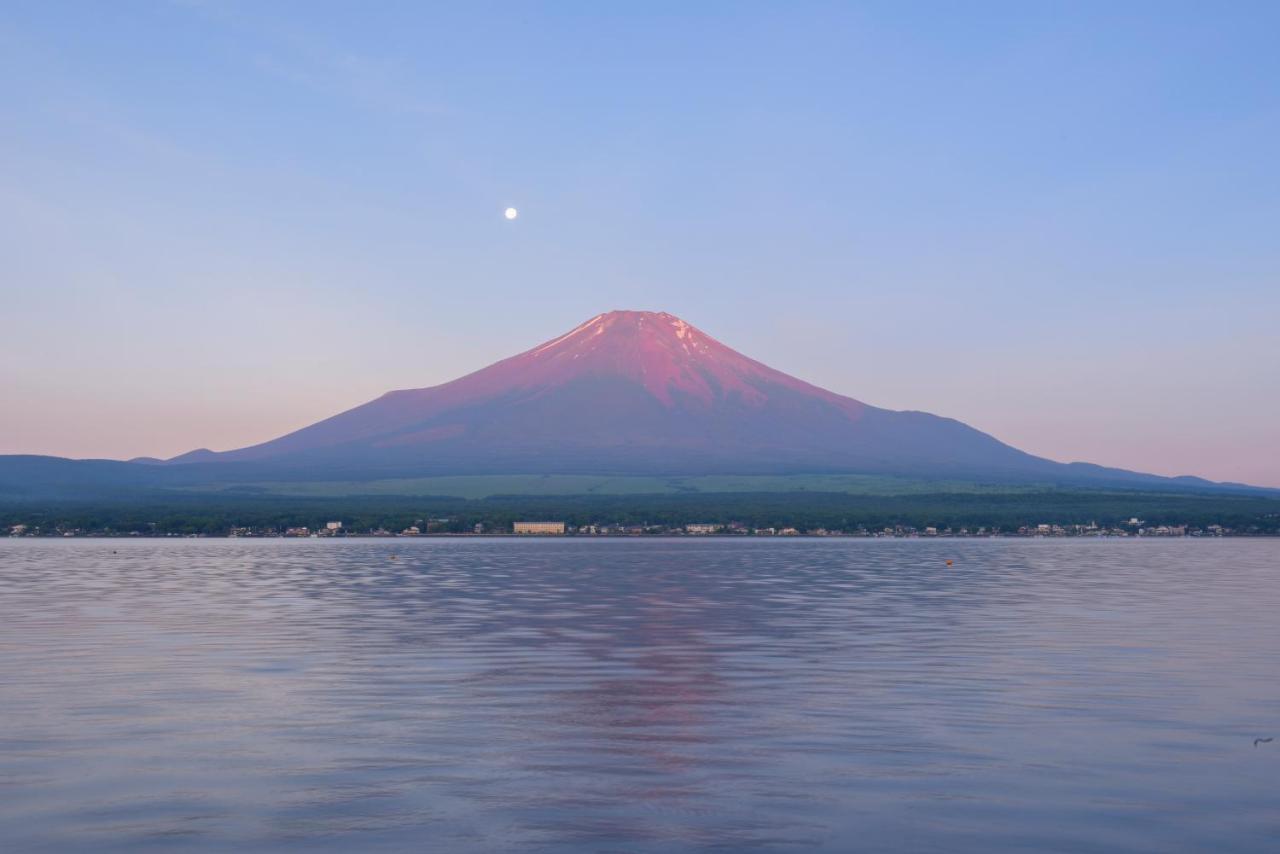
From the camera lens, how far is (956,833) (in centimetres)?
1731

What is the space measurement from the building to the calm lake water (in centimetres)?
10590

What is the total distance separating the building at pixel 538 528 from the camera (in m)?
164

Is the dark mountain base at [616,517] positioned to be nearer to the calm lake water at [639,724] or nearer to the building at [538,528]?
the building at [538,528]

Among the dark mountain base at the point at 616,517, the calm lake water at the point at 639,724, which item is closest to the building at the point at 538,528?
the dark mountain base at the point at 616,517

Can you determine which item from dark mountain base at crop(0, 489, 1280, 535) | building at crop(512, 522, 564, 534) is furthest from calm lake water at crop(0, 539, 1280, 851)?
dark mountain base at crop(0, 489, 1280, 535)

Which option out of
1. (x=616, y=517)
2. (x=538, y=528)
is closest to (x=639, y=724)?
(x=538, y=528)

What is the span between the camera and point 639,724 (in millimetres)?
25266

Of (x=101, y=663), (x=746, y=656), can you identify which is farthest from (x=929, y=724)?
(x=101, y=663)

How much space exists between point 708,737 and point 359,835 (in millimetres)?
8089

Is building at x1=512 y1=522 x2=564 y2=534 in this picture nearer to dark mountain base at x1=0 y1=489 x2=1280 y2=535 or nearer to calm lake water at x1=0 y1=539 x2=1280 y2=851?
dark mountain base at x1=0 y1=489 x2=1280 y2=535

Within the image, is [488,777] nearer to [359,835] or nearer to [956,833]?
[359,835]

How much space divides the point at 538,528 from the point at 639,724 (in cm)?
14094

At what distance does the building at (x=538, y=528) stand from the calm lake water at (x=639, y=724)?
347 ft

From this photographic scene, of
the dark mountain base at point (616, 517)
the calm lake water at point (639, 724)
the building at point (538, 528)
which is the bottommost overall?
the calm lake water at point (639, 724)
